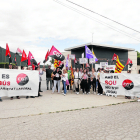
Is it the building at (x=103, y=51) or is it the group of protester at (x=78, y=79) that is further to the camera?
the building at (x=103, y=51)

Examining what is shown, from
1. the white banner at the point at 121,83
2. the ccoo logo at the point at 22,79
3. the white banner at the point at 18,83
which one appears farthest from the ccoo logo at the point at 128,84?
the ccoo logo at the point at 22,79

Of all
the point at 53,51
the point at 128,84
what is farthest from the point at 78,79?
the point at 128,84

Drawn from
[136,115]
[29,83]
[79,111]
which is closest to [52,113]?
[79,111]

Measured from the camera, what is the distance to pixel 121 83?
369 inches

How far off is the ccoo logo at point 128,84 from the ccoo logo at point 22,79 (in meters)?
5.81

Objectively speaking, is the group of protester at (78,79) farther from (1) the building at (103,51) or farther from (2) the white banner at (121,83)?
(1) the building at (103,51)

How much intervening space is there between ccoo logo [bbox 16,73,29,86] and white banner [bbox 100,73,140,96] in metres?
4.83

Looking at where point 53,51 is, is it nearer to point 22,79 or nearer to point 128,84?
point 22,79

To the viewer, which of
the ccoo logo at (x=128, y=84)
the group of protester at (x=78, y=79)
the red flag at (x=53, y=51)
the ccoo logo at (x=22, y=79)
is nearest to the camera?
the ccoo logo at (x=128, y=84)

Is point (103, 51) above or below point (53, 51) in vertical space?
above

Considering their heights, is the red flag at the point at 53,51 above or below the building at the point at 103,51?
below

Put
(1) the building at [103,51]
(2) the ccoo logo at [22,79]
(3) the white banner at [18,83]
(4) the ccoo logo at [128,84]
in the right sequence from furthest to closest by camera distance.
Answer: (1) the building at [103,51], (2) the ccoo logo at [22,79], (4) the ccoo logo at [128,84], (3) the white banner at [18,83]

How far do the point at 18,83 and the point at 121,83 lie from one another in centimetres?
614

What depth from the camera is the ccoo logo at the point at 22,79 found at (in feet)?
30.0
